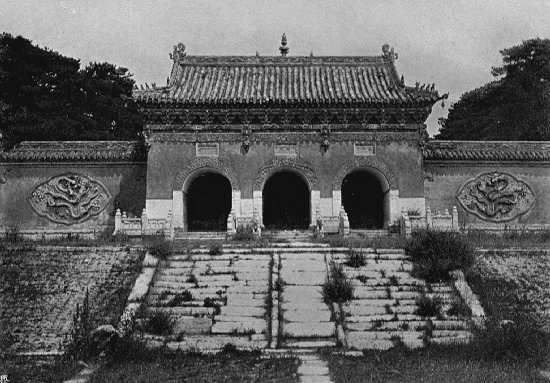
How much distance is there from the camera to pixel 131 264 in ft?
44.3

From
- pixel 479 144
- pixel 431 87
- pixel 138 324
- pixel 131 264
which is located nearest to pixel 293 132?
pixel 431 87

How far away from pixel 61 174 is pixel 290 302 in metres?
11.3

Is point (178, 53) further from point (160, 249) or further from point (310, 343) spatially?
point (310, 343)

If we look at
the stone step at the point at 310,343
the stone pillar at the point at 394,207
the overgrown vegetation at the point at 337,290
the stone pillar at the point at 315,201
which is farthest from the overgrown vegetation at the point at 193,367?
the stone pillar at the point at 394,207

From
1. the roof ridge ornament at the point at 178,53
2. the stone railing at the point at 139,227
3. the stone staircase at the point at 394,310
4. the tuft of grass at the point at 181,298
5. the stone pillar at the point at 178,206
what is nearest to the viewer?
the stone staircase at the point at 394,310

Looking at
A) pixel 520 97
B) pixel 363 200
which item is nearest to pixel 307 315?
pixel 363 200

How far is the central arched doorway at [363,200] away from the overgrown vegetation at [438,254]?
20.4ft

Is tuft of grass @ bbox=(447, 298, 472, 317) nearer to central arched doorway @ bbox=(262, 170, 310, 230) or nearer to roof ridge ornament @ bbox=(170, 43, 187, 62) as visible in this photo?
central arched doorway @ bbox=(262, 170, 310, 230)

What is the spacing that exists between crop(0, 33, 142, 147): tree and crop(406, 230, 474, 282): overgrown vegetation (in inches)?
769

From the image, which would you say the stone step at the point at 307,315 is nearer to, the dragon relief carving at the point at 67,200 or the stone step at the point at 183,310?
the stone step at the point at 183,310

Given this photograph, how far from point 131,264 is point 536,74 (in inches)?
924

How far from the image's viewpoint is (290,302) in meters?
11.8

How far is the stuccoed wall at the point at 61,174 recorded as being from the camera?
19.8 m

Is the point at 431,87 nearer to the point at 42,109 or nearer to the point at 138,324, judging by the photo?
the point at 138,324
